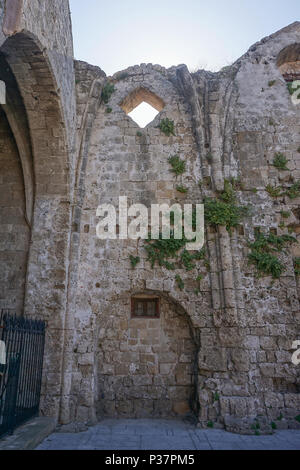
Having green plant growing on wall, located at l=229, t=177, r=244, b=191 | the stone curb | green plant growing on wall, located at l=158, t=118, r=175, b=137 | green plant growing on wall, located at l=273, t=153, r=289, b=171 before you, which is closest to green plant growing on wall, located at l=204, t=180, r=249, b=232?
green plant growing on wall, located at l=229, t=177, r=244, b=191

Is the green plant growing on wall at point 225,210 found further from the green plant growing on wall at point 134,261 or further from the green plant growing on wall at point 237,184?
the green plant growing on wall at point 134,261

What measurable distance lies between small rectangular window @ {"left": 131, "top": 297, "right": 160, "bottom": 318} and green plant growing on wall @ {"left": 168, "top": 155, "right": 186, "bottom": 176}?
9.56 feet

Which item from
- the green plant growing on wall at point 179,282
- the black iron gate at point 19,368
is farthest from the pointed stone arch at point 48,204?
the green plant growing on wall at point 179,282

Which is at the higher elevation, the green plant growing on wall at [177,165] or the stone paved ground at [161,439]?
the green plant growing on wall at [177,165]

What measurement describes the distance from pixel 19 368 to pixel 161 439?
95.2 inches

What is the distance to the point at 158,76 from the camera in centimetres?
834

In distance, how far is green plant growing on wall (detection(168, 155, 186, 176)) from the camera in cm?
755

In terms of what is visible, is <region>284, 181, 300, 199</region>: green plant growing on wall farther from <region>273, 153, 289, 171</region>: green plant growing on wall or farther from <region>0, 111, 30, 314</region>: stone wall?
<region>0, 111, 30, 314</region>: stone wall

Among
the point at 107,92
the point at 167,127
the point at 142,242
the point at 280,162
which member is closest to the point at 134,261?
the point at 142,242

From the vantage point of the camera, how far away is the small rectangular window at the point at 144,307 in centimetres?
703

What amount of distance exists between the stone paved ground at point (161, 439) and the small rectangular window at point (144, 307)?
2013 mm

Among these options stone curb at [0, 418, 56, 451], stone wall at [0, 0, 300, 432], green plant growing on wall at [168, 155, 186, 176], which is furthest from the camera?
green plant growing on wall at [168, 155, 186, 176]

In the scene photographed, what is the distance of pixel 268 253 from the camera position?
7031mm

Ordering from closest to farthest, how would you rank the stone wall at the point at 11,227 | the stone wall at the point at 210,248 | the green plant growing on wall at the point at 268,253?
the stone wall at the point at 210,248 → the stone wall at the point at 11,227 → the green plant growing on wall at the point at 268,253
